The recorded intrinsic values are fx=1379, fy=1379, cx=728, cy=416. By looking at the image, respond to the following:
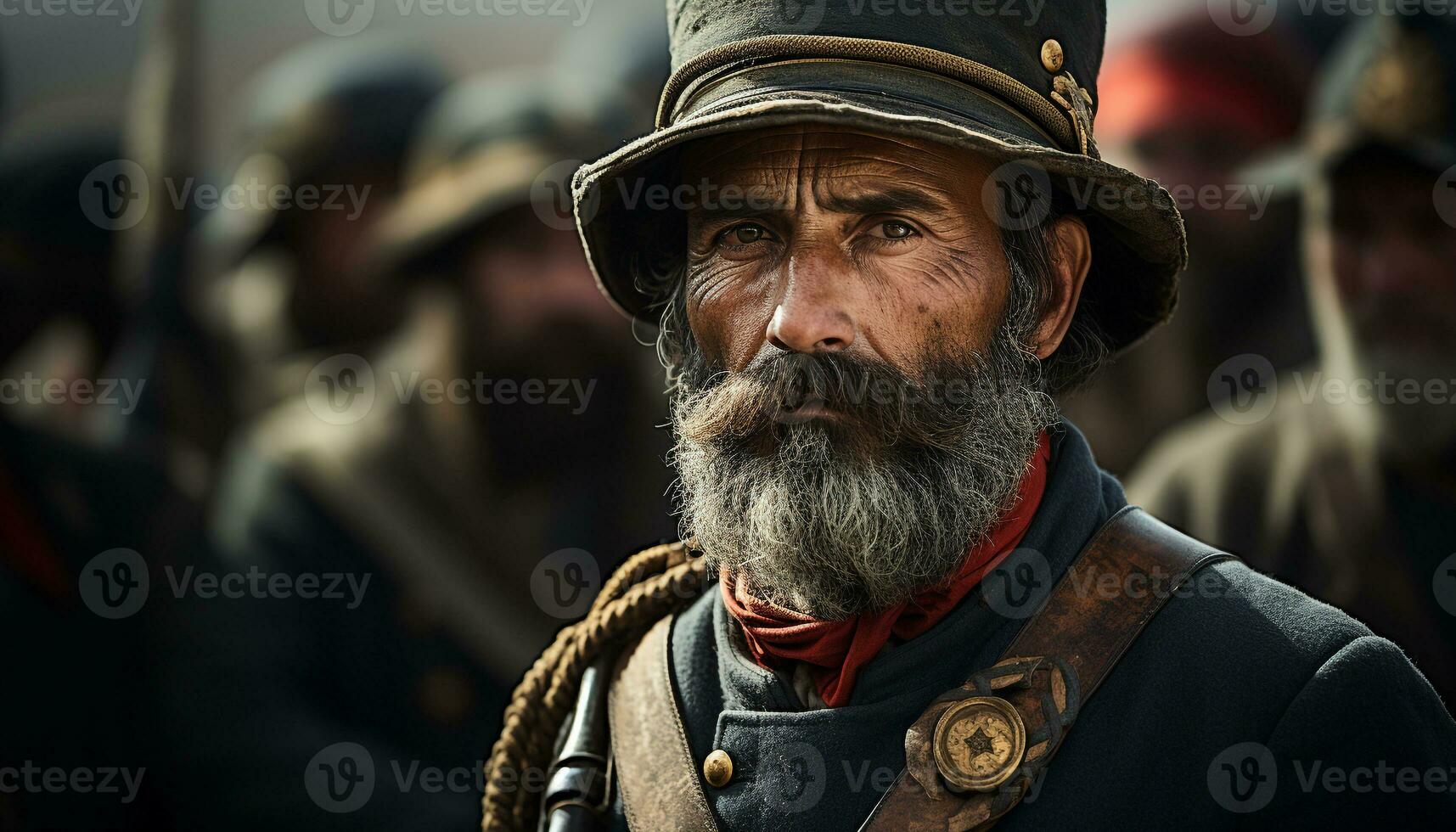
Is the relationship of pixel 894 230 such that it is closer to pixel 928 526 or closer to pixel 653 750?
pixel 928 526

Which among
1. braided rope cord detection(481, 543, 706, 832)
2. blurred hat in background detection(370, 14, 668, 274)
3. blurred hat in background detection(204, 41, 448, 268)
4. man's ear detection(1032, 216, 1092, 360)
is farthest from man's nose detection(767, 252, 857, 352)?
blurred hat in background detection(204, 41, 448, 268)

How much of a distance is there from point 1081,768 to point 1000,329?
86 centimetres

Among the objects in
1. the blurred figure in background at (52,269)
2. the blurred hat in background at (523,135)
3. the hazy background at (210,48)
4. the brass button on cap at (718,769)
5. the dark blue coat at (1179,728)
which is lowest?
the dark blue coat at (1179,728)

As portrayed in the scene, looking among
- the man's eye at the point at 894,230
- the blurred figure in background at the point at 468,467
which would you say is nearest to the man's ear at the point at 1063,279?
the man's eye at the point at 894,230

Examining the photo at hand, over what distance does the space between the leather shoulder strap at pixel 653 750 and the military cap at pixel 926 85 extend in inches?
40.3

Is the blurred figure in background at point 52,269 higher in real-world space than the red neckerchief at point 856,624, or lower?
higher

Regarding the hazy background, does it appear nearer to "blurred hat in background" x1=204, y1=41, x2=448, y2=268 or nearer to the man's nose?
"blurred hat in background" x1=204, y1=41, x2=448, y2=268

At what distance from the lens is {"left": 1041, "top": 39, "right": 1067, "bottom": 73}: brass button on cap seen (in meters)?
2.63

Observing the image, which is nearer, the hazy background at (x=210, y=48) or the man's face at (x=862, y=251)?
the man's face at (x=862, y=251)

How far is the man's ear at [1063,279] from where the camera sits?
110 inches

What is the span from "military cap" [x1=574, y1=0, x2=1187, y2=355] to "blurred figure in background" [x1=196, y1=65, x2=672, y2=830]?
3.81m

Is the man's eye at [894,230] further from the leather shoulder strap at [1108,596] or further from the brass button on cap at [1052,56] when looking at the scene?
the leather shoulder strap at [1108,596]

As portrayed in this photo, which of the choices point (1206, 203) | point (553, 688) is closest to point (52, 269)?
point (553, 688)

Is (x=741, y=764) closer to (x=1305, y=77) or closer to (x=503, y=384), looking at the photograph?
(x=503, y=384)
